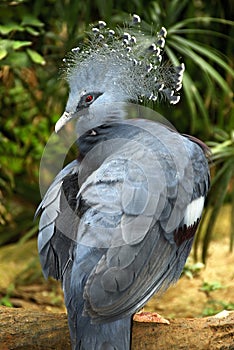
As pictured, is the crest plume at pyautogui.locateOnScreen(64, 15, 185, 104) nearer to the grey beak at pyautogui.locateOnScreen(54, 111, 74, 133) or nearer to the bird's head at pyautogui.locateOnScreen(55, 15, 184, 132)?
the bird's head at pyautogui.locateOnScreen(55, 15, 184, 132)

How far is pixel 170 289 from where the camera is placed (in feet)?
14.4

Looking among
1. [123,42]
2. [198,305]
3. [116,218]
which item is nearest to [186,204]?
[116,218]

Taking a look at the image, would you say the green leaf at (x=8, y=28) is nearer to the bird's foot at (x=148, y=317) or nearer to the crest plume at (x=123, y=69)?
the crest plume at (x=123, y=69)

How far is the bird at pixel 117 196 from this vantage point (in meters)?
2.17

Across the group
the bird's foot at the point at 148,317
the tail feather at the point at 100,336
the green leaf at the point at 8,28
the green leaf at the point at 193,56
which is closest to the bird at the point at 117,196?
the tail feather at the point at 100,336

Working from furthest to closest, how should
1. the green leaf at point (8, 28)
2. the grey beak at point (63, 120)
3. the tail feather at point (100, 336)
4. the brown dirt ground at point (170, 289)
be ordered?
the brown dirt ground at point (170, 289)
the green leaf at point (8, 28)
the grey beak at point (63, 120)
the tail feather at point (100, 336)

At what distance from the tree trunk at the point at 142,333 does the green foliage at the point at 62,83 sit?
4.75 feet

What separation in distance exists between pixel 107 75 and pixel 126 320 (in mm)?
1008

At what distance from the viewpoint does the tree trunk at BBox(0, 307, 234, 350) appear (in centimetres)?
243

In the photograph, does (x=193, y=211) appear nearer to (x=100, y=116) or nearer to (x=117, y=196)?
(x=117, y=196)

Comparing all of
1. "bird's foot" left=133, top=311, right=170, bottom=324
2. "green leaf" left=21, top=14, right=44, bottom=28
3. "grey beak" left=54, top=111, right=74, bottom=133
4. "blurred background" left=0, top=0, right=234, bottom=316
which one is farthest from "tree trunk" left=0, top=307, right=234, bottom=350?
"green leaf" left=21, top=14, right=44, bottom=28

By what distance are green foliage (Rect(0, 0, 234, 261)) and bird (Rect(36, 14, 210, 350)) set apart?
873 mm

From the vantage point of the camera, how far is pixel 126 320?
7.32 ft

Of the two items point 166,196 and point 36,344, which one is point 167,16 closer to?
point 166,196
